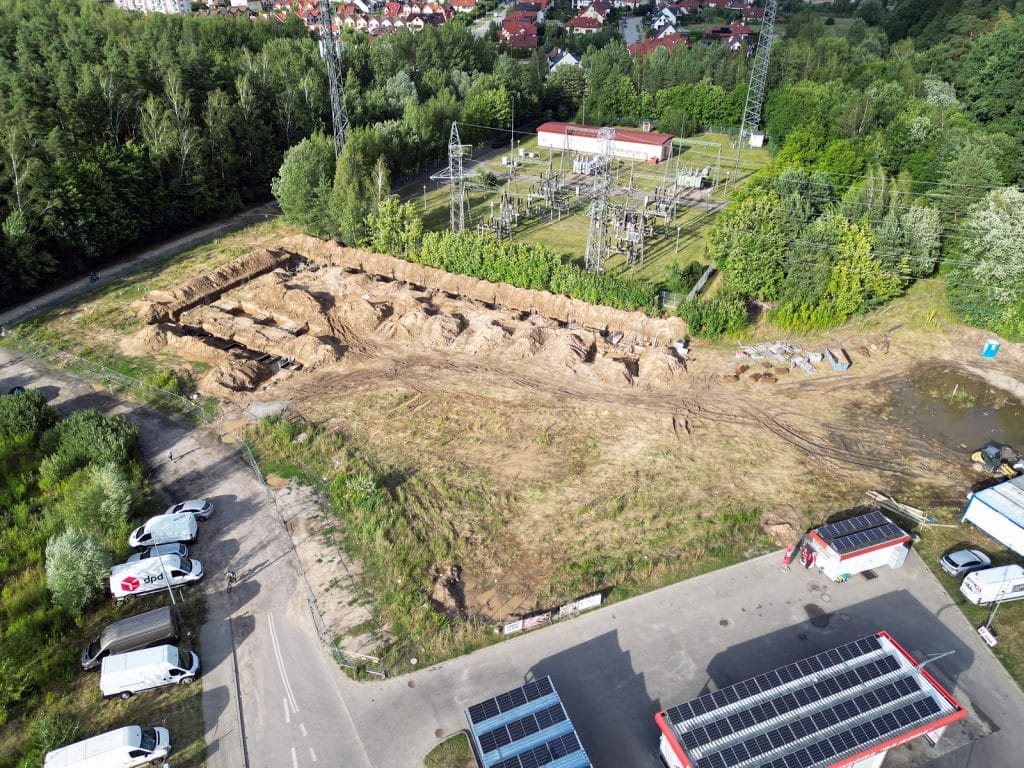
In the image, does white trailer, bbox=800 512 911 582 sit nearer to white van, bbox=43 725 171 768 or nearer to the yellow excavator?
the yellow excavator

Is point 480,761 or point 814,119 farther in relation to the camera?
point 814,119

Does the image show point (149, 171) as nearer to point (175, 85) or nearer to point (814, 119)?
point (175, 85)

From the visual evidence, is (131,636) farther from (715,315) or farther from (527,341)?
(715,315)

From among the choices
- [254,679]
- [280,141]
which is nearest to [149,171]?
[280,141]

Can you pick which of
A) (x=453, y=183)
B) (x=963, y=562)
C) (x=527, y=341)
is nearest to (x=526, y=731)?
(x=963, y=562)

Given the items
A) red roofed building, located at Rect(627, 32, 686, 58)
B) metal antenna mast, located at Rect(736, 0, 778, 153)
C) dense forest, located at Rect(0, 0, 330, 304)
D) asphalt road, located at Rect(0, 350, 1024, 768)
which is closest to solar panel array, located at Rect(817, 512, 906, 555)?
asphalt road, located at Rect(0, 350, 1024, 768)

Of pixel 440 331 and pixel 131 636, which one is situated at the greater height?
pixel 440 331

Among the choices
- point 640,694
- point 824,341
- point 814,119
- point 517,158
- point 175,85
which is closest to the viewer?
point 640,694

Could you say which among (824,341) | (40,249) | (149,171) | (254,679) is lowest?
(254,679)
